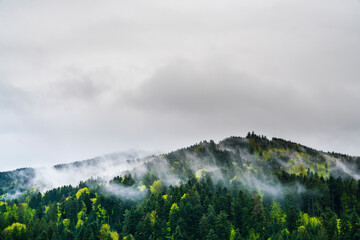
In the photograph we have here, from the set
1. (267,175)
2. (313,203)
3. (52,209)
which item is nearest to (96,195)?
(52,209)

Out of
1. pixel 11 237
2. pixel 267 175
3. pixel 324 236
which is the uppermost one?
pixel 267 175

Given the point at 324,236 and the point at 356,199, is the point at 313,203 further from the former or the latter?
the point at 324,236

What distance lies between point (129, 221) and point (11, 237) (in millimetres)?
34225

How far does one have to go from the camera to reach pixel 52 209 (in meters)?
118

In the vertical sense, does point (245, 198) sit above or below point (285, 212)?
above

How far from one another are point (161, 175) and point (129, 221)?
89660mm

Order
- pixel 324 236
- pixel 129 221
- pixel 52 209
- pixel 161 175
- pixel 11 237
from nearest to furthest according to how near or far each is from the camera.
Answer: pixel 324 236 < pixel 11 237 < pixel 129 221 < pixel 52 209 < pixel 161 175

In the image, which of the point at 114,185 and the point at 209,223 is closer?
the point at 209,223

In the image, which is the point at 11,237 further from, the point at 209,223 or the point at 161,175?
the point at 161,175

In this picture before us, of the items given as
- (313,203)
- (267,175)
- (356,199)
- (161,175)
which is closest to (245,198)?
(313,203)

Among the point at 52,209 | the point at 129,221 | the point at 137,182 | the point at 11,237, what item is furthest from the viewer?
the point at 137,182

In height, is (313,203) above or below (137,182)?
below

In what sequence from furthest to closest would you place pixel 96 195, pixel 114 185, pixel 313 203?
pixel 114 185 → pixel 96 195 → pixel 313 203

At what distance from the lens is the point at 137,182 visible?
163 metres
